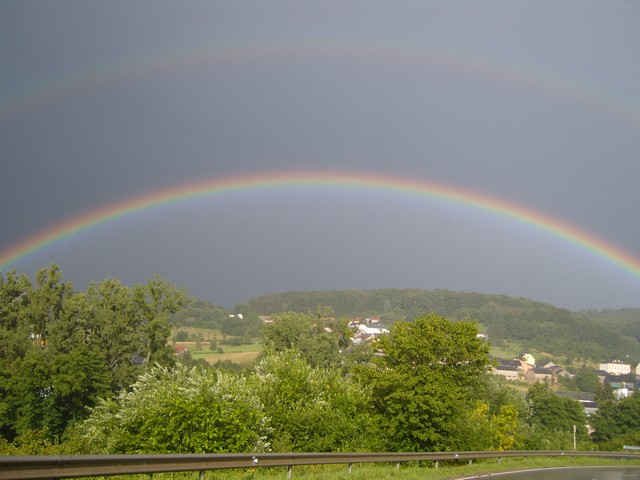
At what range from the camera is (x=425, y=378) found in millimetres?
37438

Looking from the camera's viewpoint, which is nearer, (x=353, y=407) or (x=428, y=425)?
(x=428, y=425)

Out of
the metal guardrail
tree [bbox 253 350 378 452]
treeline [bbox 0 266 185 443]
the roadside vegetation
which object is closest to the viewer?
the metal guardrail

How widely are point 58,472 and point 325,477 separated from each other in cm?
825

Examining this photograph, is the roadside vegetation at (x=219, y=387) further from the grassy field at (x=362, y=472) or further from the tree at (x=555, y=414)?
the tree at (x=555, y=414)

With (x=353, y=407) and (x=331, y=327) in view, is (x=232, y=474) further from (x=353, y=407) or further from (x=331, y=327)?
(x=331, y=327)

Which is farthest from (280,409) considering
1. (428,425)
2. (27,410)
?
(27,410)

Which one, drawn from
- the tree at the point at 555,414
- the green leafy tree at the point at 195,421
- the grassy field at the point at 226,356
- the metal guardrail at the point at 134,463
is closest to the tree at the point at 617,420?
the tree at the point at 555,414

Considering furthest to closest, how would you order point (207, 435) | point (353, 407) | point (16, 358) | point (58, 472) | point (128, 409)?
point (16, 358) < point (353, 407) < point (128, 409) < point (207, 435) < point (58, 472)

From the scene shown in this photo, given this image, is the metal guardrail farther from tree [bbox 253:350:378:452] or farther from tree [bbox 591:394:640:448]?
tree [bbox 591:394:640:448]

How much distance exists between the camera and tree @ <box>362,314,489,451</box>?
36250 millimetres

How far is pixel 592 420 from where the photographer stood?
126 meters

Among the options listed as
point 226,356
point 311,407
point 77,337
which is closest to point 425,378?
point 311,407

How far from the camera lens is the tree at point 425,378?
3625 cm

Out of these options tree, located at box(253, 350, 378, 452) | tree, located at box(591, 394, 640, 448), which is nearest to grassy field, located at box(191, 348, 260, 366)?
tree, located at box(591, 394, 640, 448)
